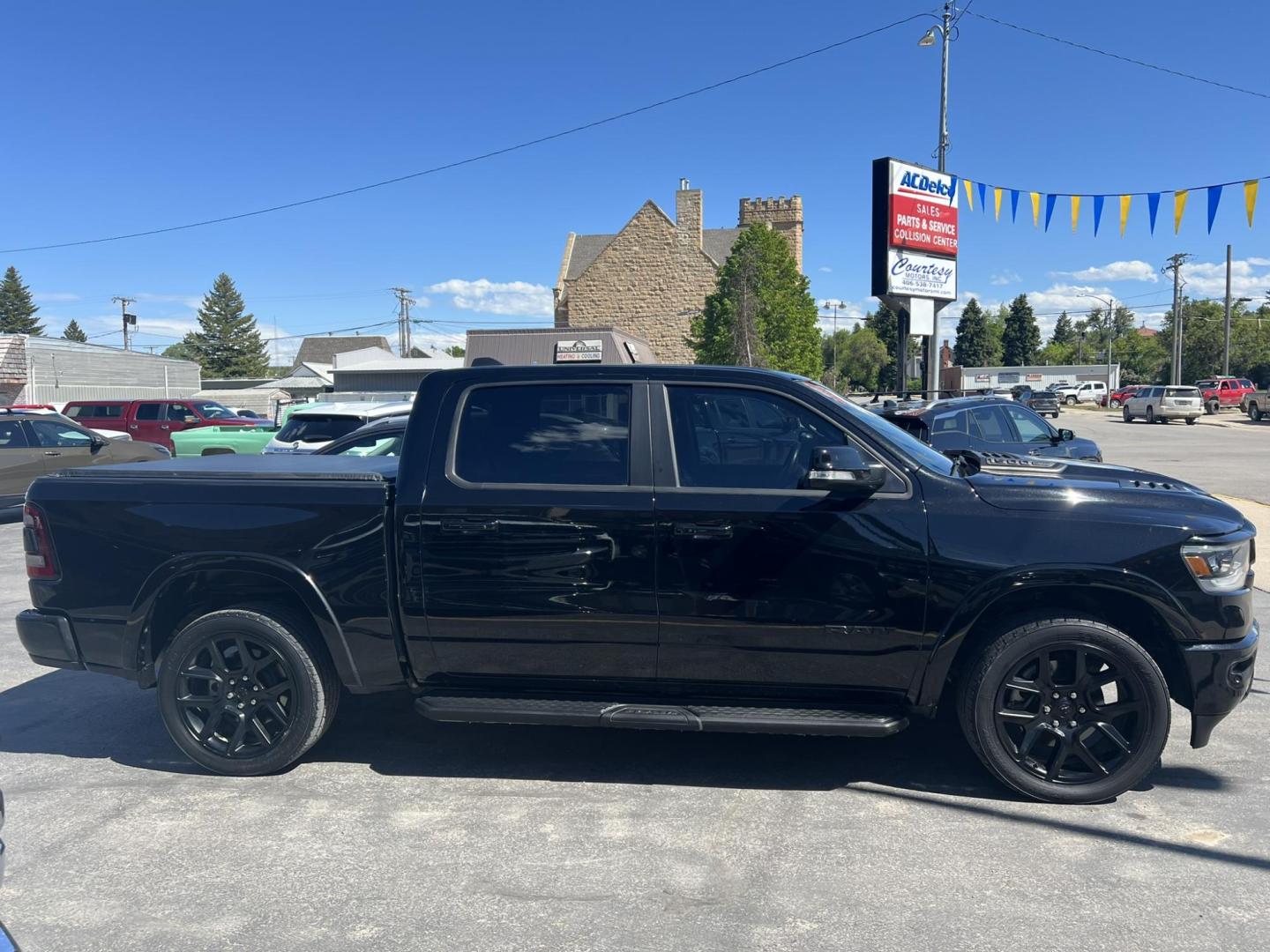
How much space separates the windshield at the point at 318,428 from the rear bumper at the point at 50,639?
8.03m

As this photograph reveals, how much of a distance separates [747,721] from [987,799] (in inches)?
44.4

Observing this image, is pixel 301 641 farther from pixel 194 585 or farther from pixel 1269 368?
pixel 1269 368

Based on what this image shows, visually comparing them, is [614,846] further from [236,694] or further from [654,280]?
[654,280]

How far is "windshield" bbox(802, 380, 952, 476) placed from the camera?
3982mm

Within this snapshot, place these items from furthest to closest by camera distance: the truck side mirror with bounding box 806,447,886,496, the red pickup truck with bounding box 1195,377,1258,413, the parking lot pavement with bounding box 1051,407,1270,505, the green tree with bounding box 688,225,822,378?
1. the red pickup truck with bounding box 1195,377,1258,413
2. the green tree with bounding box 688,225,822,378
3. the parking lot pavement with bounding box 1051,407,1270,505
4. the truck side mirror with bounding box 806,447,886,496

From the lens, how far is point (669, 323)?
5238 cm

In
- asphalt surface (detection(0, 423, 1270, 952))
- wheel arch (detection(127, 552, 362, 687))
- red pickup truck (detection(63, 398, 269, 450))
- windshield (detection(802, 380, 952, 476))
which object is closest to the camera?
asphalt surface (detection(0, 423, 1270, 952))

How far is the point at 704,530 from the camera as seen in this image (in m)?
3.89

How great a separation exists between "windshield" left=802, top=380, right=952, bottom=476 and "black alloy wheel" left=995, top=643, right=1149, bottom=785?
Result: 0.90 metres

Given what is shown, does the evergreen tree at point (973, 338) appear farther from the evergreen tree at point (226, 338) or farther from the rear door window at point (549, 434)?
the rear door window at point (549, 434)

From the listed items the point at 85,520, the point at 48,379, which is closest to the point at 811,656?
the point at 85,520

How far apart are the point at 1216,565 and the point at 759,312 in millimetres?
37414

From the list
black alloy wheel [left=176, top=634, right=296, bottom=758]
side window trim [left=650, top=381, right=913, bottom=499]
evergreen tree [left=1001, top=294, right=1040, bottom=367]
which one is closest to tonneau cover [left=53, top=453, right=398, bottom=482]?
black alloy wheel [left=176, top=634, right=296, bottom=758]

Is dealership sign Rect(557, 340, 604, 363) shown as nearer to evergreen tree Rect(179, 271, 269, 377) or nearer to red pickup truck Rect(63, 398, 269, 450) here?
red pickup truck Rect(63, 398, 269, 450)
